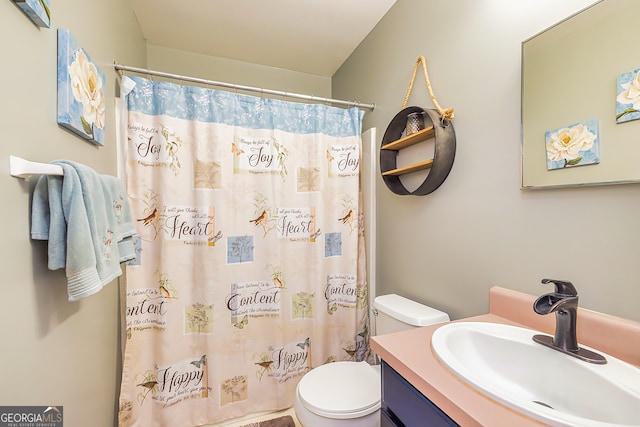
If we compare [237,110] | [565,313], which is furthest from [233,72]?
[565,313]

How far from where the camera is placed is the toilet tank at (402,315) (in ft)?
Result: 4.01

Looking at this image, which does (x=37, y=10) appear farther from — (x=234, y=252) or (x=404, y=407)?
(x=404, y=407)

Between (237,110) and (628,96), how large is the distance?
5.38ft

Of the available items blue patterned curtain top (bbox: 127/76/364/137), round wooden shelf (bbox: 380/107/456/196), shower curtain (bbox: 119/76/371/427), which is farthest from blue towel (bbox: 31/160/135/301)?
round wooden shelf (bbox: 380/107/456/196)

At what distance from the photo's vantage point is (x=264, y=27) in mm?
1832

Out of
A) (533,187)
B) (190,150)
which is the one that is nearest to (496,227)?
(533,187)

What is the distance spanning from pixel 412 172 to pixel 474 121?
1.36 feet

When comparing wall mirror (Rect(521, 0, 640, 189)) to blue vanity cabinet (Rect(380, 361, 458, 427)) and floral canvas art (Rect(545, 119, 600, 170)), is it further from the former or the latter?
blue vanity cabinet (Rect(380, 361, 458, 427))

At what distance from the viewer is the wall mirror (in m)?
0.71

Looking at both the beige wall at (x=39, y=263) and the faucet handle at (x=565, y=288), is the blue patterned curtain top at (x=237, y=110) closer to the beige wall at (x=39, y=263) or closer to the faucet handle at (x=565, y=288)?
the beige wall at (x=39, y=263)

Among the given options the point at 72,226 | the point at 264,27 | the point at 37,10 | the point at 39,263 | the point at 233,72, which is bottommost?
the point at 39,263

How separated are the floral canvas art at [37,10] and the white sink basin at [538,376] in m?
1.42

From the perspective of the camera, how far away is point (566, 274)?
854mm

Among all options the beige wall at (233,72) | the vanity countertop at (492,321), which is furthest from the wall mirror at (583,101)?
the beige wall at (233,72)
